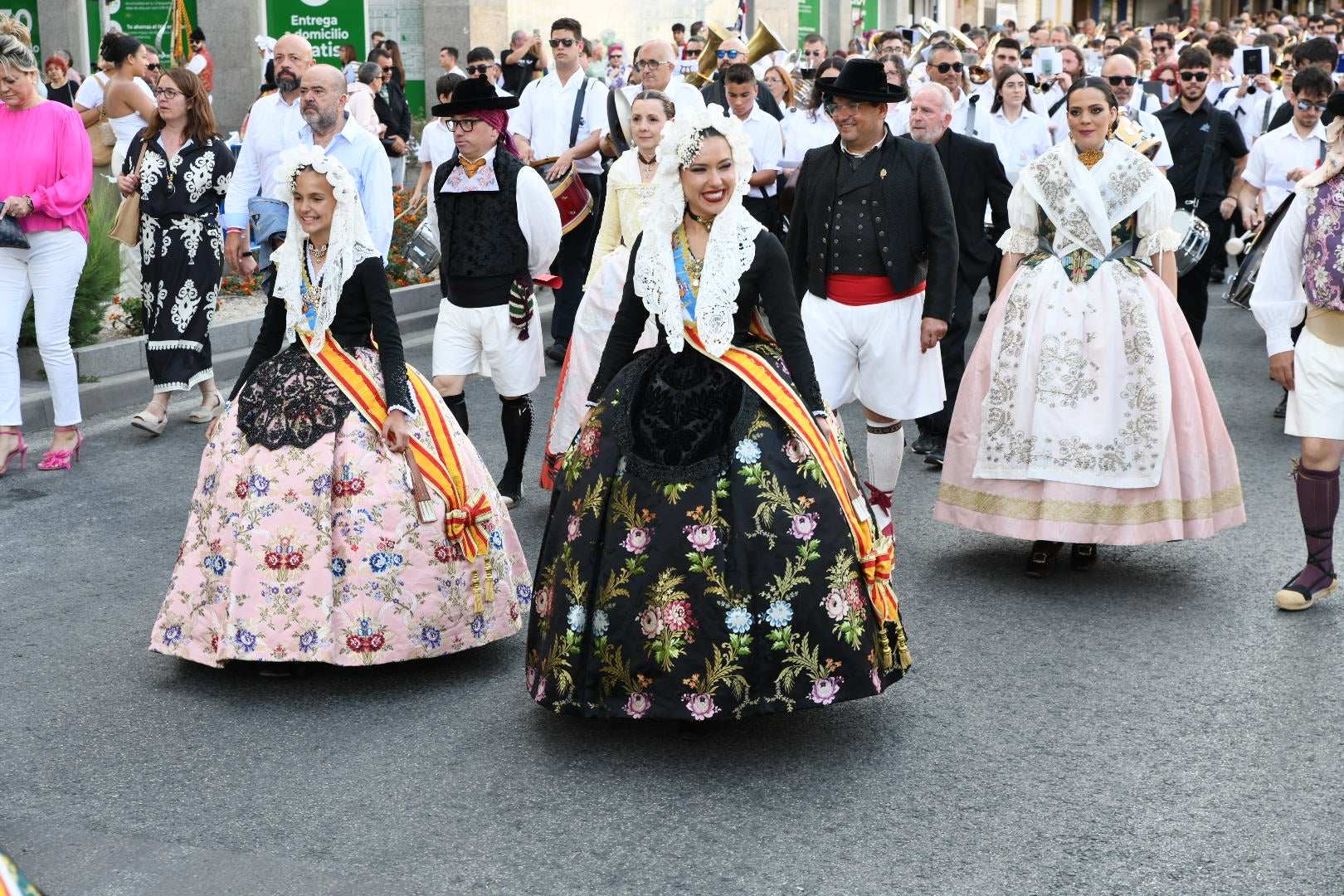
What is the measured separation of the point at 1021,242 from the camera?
22.4ft

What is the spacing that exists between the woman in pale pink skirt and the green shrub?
228 inches

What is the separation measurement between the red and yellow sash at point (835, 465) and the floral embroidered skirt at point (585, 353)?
2.67 metres

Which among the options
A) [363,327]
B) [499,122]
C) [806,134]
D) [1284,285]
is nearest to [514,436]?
[499,122]

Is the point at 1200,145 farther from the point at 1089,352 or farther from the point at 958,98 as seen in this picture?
the point at 1089,352

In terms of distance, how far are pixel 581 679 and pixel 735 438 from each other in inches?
31.8

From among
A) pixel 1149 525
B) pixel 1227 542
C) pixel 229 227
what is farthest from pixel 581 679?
pixel 229 227

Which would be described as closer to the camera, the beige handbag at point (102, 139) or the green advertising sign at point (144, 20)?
the beige handbag at point (102, 139)

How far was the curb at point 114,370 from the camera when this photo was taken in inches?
371

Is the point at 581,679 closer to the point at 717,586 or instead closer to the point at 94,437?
the point at 717,586

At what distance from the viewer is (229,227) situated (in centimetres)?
847

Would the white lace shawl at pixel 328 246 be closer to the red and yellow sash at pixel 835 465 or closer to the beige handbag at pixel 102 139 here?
the red and yellow sash at pixel 835 465

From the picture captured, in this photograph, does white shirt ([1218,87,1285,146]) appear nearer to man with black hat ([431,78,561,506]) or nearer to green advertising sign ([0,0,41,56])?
man with black hat ([431,78,561,506])

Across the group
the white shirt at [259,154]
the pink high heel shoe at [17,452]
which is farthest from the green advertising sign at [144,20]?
the pink high heel shoe at [17,452]

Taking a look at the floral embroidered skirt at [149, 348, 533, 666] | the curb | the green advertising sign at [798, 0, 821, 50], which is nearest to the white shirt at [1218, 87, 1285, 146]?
the curb
